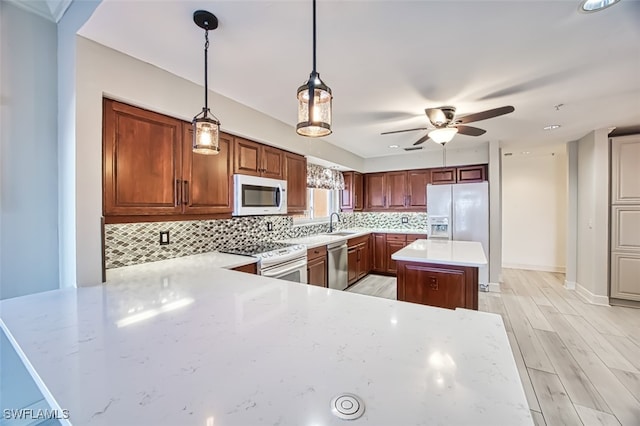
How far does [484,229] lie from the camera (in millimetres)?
4301

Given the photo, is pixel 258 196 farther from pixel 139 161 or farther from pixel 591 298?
pixel 591 298

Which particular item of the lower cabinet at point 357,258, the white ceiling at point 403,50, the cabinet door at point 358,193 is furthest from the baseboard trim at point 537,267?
the white ceiling at point 403,50

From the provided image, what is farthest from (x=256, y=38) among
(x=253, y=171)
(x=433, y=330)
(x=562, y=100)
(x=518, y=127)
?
(x=518, y=127)

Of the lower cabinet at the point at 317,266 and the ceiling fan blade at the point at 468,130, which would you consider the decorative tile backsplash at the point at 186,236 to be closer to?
the lower cabinet at the point at 317,266

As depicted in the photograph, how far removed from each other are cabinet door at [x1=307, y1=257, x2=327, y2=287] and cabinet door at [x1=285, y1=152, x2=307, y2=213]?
725 millimetres

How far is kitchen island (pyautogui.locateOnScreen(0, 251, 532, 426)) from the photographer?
0.59 meters

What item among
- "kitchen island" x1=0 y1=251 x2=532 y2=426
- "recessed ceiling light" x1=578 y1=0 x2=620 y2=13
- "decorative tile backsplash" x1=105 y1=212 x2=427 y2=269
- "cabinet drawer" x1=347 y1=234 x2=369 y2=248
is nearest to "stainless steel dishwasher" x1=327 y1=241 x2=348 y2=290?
"cabinet drawer" x1=347 y1=234 x2=369 y2=248

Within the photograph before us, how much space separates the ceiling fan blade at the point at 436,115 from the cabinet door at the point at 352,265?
243 cm

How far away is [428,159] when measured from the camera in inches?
202

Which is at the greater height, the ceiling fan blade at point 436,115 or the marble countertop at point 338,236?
the ceiling fan blade at point 436,115

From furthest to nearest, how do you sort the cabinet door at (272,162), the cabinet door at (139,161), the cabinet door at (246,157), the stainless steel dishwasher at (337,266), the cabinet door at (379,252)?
the cabinet door at (379,252) → the stainless steel dishwasher at (337,266) → the cabinet door at (272,162) → the cabinet door at (246,157) → the cabinet door at (139,161)

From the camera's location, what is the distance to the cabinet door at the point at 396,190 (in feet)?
17.7

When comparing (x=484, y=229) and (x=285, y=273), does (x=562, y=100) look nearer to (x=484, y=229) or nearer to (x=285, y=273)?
(x=484, y=229)

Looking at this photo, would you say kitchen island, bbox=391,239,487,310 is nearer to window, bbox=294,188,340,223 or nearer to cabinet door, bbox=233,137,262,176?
cabinet door, bbox=233,137,262,176
